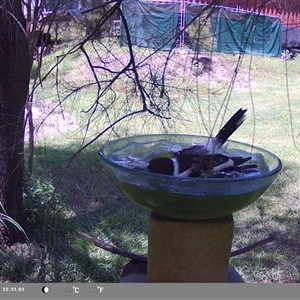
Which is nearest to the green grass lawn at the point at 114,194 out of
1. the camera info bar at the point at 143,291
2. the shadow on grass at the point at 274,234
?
the shadow on grass at the point at 274,234

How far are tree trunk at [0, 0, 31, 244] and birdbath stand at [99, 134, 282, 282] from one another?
2.23 feet

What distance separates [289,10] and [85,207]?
82.2 inches

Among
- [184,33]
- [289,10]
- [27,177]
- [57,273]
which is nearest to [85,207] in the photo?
[27,177]

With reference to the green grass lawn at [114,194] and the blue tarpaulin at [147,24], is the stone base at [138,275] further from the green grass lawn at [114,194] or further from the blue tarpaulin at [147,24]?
the blue tarpaulin at [147,24]

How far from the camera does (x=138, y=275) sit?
1693 mm

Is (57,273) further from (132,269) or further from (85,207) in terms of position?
(85,207)

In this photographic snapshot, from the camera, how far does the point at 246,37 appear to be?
38.3 inches

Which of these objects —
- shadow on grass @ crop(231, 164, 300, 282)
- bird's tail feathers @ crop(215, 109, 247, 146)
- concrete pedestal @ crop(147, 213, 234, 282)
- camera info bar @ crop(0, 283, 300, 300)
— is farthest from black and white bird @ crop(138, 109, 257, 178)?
shadow on grass @ crop(231, 164, 300, 282)

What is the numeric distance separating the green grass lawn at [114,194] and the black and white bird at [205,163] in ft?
0.23

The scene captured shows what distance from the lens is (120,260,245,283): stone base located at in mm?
1654

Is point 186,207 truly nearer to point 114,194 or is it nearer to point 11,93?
point 11,93

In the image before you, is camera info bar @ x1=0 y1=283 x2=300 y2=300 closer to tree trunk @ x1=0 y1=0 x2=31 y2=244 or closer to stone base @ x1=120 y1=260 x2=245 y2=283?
stone base @ x1=120 y1=260 x2=245 y2=283

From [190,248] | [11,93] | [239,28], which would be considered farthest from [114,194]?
[239,28]

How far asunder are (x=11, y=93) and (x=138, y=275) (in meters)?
1.00
